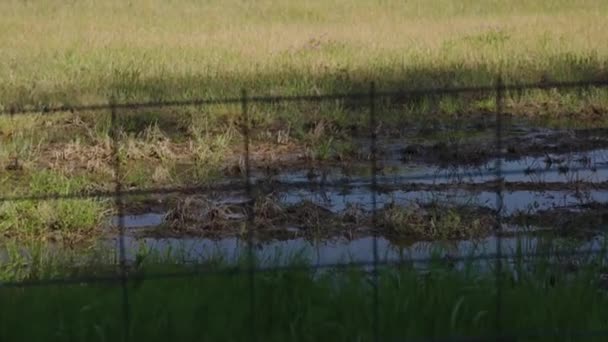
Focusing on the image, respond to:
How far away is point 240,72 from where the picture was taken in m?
11.4

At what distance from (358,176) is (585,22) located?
7.69 metres

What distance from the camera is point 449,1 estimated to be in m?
18.4

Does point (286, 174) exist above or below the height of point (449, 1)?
below

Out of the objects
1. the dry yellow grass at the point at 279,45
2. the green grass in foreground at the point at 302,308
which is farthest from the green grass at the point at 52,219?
the dry yellow grass at the point at 279,45

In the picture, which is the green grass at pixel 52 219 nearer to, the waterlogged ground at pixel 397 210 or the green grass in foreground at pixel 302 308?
the waterlogged ground at pixel 397 210

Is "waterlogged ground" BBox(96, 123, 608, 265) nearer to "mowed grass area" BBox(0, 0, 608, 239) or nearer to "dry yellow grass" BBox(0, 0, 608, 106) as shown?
"mowed grass area" BBox(0, 0, 608, 239)

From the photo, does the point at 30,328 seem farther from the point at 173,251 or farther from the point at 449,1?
the point at 449,1

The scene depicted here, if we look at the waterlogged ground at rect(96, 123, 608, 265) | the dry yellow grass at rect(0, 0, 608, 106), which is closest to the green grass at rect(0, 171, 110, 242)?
the waterlogged ground at rect(96, 123, 608, 265)

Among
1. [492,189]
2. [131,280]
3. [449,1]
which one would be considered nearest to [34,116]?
[492,189]

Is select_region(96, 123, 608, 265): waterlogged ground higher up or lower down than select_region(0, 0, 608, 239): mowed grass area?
lower down

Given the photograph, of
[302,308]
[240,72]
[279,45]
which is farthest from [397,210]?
[279,45]

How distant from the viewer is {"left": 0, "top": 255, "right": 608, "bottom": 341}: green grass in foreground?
4270mm

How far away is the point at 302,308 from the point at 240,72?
7038mm

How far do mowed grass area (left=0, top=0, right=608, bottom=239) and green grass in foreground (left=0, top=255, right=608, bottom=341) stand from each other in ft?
3.29
